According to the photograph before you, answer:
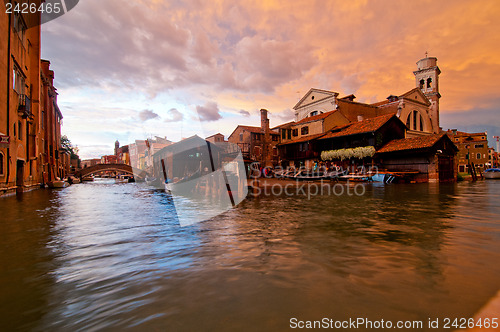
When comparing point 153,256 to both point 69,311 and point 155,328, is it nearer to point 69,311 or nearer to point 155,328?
point 69,311

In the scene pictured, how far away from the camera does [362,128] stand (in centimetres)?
3073

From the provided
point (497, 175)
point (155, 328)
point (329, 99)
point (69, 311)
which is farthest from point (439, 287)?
point (497, 175)

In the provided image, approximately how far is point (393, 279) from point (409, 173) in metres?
27.1

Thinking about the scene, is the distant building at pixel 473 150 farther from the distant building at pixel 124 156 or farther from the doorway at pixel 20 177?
the distant building at pixel 124 156

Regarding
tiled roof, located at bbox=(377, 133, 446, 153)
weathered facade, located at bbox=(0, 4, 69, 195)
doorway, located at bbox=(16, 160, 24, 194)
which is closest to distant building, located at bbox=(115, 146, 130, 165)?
weathered facade, located at bbox=(0, 4, 69, 195)

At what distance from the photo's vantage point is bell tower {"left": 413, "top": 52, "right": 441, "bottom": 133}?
43219 millimetres

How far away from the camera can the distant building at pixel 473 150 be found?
194 ft

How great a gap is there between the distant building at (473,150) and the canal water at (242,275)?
68217mm

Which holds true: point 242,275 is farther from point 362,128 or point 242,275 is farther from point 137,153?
point 137,153

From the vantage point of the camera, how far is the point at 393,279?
3715 millimetres

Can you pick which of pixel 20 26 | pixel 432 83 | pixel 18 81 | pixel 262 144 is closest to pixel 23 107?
pixel 18 81

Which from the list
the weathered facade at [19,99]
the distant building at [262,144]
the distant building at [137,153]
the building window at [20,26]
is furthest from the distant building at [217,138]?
the distant building at [137,153]

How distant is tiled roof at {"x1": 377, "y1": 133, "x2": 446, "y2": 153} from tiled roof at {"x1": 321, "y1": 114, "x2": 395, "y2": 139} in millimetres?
2549

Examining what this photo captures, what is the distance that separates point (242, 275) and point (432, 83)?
5363 cm
